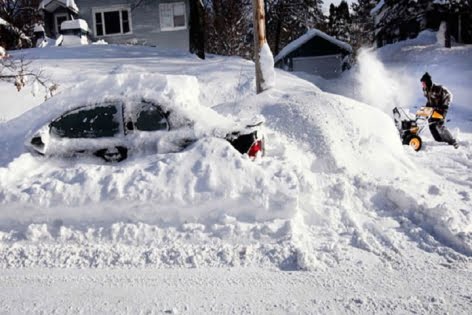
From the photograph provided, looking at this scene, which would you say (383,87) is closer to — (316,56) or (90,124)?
(316,56)

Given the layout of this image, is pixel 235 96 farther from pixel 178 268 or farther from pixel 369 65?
pixel 369 65

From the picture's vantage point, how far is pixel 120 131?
5.89m

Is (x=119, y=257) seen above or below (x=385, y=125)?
below

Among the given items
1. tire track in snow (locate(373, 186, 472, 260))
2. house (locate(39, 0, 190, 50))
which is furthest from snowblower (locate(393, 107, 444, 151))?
house (locate(39, 0, 190, 50))

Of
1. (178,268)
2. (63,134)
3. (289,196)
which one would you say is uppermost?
(63,134)

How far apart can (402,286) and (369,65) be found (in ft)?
97.9

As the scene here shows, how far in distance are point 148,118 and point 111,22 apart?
78.6 feet

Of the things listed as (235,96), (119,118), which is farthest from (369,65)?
(119,118)

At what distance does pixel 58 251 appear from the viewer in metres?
4.54

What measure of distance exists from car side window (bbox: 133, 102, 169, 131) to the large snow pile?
0.57ft

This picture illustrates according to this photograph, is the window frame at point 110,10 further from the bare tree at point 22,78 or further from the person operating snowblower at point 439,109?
the person operating snowblower at point 439,109

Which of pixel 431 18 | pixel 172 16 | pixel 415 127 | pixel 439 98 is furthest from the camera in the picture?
pixel 431 18

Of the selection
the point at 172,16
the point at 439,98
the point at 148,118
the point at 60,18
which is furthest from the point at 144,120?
the point at 60,18

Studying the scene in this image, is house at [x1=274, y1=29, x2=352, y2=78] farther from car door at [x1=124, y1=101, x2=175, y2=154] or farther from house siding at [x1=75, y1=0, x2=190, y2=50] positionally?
car door at [x1=124, y1=101, x2=175, y2=154]
